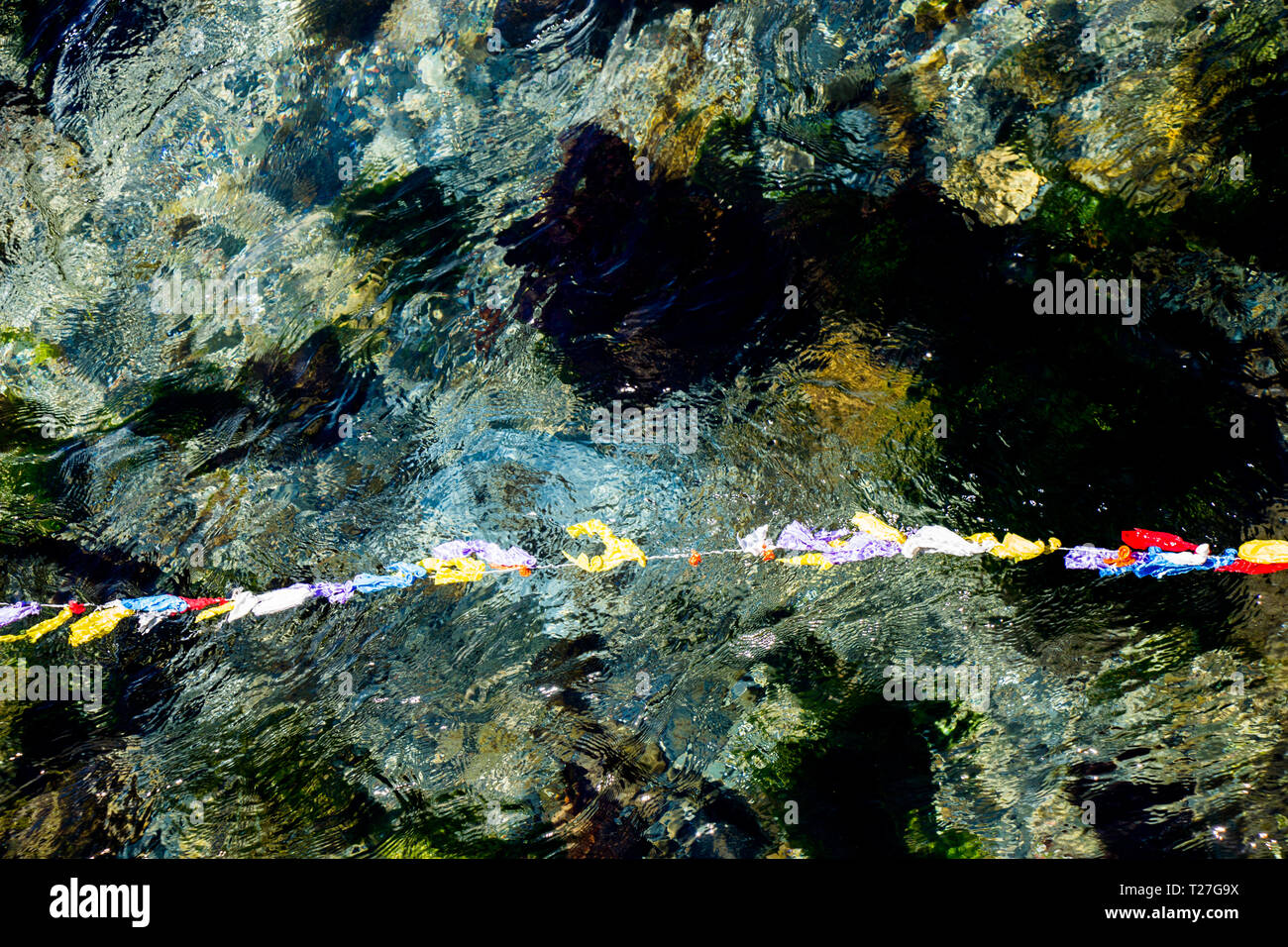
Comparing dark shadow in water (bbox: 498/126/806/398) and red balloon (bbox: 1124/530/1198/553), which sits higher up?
dark shadow in water (bbox: 498/126/806/398)

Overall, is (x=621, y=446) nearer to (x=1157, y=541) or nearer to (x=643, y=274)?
(x=643, y=274)

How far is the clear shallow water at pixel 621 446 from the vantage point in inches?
100.0

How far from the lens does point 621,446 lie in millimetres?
2799

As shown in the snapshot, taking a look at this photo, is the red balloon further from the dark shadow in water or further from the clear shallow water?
the dark shadow in water

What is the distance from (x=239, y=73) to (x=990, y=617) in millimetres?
3136

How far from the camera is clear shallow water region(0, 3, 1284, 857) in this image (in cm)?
254

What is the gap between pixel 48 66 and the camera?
2.73 metres

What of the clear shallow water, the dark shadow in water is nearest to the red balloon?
the clear shallow water

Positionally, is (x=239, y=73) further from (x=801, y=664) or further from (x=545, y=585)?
(x=801, y=664)

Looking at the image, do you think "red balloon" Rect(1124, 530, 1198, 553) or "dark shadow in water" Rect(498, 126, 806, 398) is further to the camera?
"dark shadow in water" Rect(498, 126, 806, 398)

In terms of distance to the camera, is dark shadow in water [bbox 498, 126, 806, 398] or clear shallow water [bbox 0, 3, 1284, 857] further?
dark shadow in water [bbox 498, 126, 806, 398]

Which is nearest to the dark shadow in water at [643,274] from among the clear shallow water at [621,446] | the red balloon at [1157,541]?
the clear shallow water at [621,446]

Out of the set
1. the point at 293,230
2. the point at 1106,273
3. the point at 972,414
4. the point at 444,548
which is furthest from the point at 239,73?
the point at 1106,273
